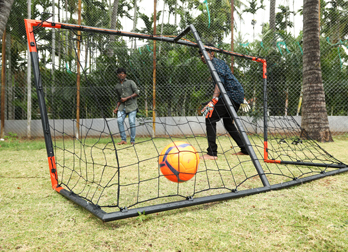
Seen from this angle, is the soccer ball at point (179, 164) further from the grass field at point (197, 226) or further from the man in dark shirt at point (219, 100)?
the man in dark shirt at point (219, 100)

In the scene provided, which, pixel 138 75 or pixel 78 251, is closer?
pixel 78 251

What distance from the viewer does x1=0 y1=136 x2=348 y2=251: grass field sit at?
1215mm

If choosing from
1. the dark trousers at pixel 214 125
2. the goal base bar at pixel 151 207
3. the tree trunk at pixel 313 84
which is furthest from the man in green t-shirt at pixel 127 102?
the tree trunk at pixel 313 84

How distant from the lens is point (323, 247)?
117cm

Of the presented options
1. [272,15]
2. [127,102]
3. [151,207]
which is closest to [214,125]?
[151,207]

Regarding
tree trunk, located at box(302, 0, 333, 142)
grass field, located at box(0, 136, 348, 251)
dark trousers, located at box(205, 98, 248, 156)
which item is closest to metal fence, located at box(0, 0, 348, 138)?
tree trunk, located at box(302, 0, 333, 142)

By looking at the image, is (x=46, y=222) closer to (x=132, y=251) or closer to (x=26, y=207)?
(x=26, y=207)

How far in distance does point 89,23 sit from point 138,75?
410 cm

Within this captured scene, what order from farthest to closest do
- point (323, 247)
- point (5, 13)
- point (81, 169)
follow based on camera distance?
point (5, 13) < point (81, 169) < point (323, 247)

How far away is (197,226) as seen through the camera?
55.6 inches

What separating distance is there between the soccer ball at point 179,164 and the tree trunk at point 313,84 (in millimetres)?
5183

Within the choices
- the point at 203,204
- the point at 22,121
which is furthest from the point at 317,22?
the point at 22,121

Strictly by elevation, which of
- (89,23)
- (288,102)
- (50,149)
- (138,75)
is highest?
(89,23)

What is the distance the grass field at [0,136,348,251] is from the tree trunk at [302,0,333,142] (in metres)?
4.63
